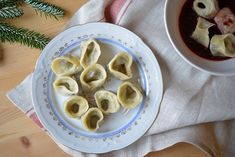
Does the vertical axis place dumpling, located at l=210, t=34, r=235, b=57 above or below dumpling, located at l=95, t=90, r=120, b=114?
above

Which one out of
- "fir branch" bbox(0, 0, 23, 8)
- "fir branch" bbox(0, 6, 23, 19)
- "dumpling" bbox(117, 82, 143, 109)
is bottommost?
"dumpling" bbox(117, 82, 143, 109)

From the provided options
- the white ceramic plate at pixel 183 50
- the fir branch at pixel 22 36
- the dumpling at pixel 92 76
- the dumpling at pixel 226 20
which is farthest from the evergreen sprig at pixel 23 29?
the dumpling at pixel 226 20

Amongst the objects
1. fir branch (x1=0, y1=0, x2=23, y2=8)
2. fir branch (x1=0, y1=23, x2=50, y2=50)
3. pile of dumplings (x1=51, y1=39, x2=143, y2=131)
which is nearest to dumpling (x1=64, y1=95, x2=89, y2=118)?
pile of dumplings (x1=51, y1=39, x2=143, y2=131)

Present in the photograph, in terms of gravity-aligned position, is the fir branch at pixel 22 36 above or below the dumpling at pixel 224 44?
below

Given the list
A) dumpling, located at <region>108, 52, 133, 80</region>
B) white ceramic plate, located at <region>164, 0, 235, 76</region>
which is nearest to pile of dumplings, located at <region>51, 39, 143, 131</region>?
dumpling, located at <region>108, 52, 133, 80</region>

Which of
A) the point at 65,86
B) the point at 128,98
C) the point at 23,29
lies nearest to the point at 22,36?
the point at 23,29

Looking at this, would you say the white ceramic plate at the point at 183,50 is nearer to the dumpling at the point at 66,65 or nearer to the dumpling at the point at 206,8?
the dumpling at the point at 206,8

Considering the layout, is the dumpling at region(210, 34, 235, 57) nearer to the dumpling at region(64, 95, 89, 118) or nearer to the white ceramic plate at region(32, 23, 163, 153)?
the white ceramic plate at region(32, 23, 163, 153)

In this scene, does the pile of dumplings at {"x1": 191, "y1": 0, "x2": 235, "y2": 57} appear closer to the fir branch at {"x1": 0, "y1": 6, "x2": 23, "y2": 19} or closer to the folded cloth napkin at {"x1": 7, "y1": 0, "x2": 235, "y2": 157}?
the folded cloth napkin at {"x1": 7, "y1": 0, "x2": 235, "y2": 157}
